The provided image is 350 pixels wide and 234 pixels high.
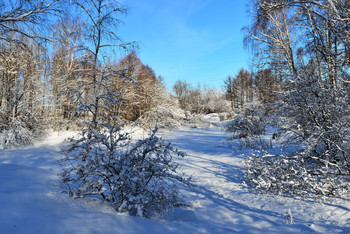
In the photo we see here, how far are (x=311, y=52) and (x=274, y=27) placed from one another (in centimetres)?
270

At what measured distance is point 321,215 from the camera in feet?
12.7

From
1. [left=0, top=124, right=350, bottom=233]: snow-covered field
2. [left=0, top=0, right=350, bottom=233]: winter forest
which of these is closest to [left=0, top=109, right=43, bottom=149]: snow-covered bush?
[left=0, top=0, right=350, bottom=233]: winter forest

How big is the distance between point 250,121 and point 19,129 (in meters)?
12.0

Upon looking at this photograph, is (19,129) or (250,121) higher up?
(250,121)

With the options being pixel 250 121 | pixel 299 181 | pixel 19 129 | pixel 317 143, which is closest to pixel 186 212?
pixel 299 181

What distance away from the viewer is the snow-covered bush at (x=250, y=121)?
1104 cm

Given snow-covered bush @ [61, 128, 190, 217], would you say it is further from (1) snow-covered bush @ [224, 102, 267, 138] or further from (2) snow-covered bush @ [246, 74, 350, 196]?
(1) snow-covered bush @ [224, 102, 267, 138]

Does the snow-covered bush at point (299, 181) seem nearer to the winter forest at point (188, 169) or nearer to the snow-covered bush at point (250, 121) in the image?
the winter forest at point (188, 169)

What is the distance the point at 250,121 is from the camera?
10938mm

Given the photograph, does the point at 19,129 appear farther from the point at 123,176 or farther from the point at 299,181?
the point at 299,181

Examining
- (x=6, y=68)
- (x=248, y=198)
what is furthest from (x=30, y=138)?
(x=248, y=198)

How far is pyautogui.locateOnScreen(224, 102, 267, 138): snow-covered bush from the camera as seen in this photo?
11.0 metres

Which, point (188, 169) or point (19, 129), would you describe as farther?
point (19, 129)

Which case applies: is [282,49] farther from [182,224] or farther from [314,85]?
[182,224]
